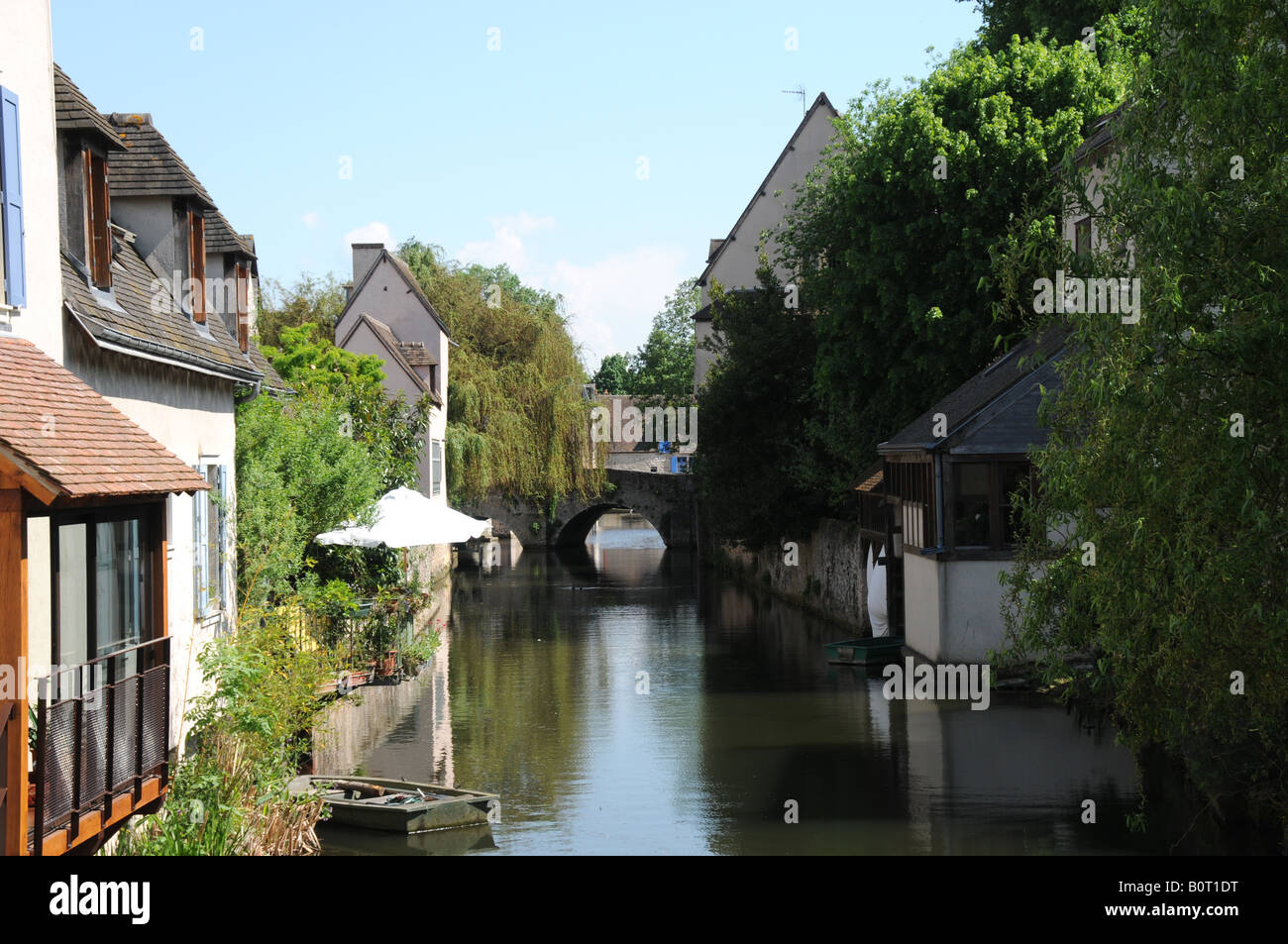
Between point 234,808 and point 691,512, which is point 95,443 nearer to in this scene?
point 234,808

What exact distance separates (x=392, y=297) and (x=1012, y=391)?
898 inches

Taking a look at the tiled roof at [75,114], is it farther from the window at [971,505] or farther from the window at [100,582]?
the window at [971,505]

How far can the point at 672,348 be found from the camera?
222ft

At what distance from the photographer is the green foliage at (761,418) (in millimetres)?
30969

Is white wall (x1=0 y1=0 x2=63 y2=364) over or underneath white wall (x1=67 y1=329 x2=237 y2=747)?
over

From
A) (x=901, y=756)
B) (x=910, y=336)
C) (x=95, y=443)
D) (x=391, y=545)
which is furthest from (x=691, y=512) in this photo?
(x=95, y=443)

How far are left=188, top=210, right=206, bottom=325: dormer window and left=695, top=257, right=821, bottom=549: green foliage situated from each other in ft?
59.1

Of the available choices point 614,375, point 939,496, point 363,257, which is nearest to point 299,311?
point 363,257

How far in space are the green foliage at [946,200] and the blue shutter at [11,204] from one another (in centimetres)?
1648

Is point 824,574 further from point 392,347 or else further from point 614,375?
point 614,375

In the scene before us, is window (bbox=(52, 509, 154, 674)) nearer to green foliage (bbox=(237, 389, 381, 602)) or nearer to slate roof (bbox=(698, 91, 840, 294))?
green foliage (bbox=(237, 389, 381, 602))

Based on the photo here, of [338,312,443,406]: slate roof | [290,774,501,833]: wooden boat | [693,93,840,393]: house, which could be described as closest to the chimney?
[338,312,443,406]: slate roof

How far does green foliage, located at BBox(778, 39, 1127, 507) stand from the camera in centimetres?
2245
